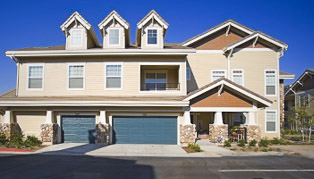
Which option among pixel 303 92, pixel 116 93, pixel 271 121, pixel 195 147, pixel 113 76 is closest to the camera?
pixel 195 147

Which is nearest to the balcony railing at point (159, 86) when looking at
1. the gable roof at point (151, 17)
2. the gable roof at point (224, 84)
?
the gable roof at point (224, 84)

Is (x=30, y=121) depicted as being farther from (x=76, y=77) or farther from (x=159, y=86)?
(x=159, y=86)

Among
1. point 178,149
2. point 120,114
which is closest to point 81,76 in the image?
point 120,114

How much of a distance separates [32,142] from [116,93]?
20.7ft

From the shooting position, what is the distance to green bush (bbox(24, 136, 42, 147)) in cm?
1412

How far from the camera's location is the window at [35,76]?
16812 millimetres

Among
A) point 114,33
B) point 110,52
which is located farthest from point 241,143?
point 114,33

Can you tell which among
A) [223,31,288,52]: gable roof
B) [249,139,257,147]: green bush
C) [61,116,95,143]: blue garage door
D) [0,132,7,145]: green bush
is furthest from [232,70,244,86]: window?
[0,132,7,145]: green bush

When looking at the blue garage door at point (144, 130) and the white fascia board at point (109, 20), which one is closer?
the blue garage door at point (144, 130)

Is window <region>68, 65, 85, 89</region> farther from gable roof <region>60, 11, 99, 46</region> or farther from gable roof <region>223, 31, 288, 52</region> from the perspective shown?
gable roof <region>223, 31, 288, 52</region>

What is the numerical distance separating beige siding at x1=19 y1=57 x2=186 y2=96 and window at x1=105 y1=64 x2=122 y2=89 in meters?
0.29

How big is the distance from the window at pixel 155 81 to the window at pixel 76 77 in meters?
5.09

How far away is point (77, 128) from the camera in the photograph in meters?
16.0

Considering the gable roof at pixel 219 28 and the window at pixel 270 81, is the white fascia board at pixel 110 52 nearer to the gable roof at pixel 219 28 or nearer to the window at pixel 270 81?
the gable roof at pixel 219 28
